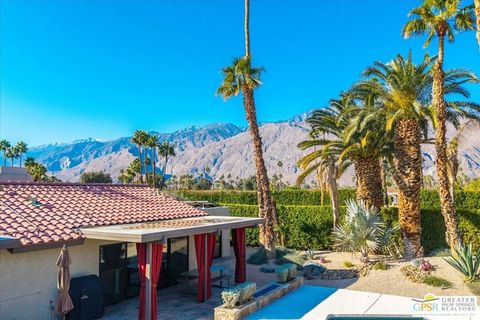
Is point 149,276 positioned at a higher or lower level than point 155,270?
lower

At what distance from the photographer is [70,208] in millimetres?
13578

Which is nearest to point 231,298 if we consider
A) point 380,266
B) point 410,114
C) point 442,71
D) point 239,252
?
point 239,252

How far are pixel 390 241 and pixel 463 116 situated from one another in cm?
766

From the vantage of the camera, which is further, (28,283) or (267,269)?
(267,269)

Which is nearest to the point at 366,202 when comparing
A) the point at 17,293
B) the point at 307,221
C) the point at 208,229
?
the point at 307,221

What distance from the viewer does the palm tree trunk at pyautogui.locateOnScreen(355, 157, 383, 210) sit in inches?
879

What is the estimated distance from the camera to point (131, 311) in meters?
13.1

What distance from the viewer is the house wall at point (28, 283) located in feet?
33.1

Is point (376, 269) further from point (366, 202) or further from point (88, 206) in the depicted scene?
point (88, 206)

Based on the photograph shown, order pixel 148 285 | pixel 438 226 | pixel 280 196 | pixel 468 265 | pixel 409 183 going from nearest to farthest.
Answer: pixel 148 285, pixel 468 265, pixel 409 183, pixel 438 226, pixel 280 196

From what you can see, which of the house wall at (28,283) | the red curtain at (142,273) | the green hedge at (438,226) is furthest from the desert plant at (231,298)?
the green hedge at (438,226)

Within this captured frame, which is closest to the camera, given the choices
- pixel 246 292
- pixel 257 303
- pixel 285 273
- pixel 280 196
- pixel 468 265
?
pixel 246 292

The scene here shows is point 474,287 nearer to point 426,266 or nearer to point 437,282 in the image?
point 437,282

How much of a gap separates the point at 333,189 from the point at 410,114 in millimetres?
7337
